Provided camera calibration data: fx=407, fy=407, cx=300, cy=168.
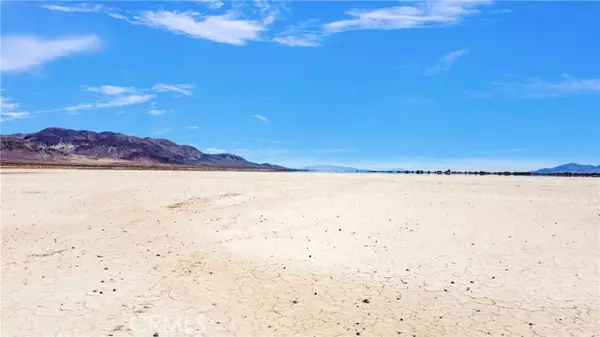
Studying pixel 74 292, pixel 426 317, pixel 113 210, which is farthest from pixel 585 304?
pixel 113 210

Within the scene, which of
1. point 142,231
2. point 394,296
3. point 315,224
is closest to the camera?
point 394,296

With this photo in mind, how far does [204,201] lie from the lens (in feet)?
85.9

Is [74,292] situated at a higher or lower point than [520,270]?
lower

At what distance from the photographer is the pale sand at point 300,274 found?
26.8 feet

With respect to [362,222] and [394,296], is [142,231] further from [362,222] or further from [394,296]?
[394,296]

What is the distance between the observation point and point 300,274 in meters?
11.2

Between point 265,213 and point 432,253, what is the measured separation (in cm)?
1025

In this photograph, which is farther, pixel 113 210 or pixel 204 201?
pixel 204 201

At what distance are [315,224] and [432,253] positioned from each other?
20.6 ft

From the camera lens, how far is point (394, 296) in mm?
9555

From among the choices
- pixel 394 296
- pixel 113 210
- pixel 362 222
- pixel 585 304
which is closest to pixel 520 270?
pixel 585 304

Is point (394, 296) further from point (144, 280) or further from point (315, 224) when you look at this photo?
point (315, 224)

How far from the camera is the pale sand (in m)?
8.18

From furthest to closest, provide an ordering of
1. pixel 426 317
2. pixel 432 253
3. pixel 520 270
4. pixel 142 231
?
pixel 142 231 < pixel 432 253 < pixel 520 270 < pixel 426 317
